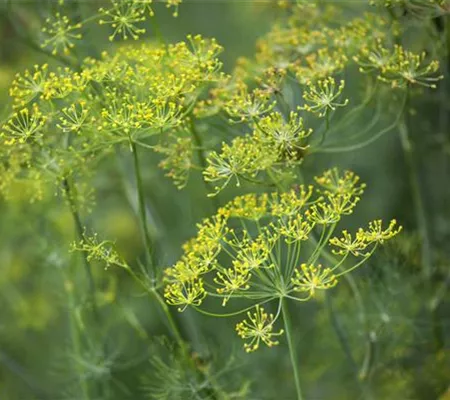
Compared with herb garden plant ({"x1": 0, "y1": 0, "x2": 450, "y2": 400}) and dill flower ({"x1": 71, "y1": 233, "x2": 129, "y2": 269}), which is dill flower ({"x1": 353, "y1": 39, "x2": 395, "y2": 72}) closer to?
herb garden plant ({"x1": 0, "y1": 0, "x2": 450, "y2": 400})

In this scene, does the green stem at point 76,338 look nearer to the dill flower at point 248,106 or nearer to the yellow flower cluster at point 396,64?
the dill flower at point 248,106

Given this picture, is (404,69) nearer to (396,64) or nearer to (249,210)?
Result: (396,64)

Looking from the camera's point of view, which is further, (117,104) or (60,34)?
(60,34)

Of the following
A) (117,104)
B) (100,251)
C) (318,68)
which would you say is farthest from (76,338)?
(318,68)

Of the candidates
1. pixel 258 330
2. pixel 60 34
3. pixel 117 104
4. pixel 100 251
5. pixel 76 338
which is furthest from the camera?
pixel 76 338

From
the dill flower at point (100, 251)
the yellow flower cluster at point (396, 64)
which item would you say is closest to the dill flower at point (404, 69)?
the yellow flower cluster at point (396, 64)

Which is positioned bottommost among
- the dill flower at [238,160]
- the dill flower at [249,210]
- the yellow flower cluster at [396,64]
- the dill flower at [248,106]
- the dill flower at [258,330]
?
the dill flower at [258,330]

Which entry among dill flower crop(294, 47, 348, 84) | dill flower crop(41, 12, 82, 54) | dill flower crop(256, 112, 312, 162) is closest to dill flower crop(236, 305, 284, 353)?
dill flower crop(256, 112, 312, 162)

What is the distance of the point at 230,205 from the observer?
1988 mm

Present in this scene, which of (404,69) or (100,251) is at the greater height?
(404,69)

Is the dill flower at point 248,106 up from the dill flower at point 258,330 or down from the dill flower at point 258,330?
up

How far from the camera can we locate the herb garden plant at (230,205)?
6.02 ft

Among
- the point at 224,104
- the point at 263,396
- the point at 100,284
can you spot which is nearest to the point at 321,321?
the point at 263,396

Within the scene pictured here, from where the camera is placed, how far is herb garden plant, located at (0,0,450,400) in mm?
1835
